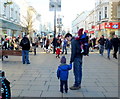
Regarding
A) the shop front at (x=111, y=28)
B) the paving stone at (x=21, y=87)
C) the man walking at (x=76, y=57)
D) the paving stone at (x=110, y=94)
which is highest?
the shop front at (x=111, y=28)

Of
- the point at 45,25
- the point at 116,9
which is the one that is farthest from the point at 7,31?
the point at 45,25

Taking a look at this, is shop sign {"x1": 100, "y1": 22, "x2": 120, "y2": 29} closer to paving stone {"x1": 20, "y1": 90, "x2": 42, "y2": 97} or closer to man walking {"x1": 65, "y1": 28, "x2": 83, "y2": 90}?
man walking {"x1": 65, "y1": 28, "x2": 83, "y2": 90}

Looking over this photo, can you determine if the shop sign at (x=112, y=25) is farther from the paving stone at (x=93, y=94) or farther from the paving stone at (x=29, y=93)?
the paving stone at (x=29, y=93)

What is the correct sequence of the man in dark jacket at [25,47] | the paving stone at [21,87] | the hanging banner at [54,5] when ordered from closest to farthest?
the paving stone at [21,87], the man in dark jacket at [25,47], the hanging banner at [54,5]

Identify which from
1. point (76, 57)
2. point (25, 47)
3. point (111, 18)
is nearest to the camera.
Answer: point (76, 57)

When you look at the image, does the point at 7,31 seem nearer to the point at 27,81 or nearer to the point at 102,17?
the point at 102,17

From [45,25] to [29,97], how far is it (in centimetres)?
10606

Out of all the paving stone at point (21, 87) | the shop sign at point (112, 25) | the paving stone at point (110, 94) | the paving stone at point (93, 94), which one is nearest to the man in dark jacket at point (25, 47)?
the paving stone at point (21, 87)

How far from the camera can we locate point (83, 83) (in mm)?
7195

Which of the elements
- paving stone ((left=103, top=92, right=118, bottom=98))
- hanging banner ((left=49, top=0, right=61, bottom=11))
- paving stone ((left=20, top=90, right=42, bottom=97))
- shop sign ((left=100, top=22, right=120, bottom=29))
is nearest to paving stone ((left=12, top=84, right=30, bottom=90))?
paving stone ((left=20, top=90, right=42, bottom=97))

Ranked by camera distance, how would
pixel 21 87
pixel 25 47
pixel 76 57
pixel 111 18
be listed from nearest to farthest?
pixel 76 57 < pixel 21 87 < pixel 25 47 < pixel 111 18

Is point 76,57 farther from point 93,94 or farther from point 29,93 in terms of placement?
point 29,93

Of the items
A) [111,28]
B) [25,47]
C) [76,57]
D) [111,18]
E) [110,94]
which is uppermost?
[111,18]

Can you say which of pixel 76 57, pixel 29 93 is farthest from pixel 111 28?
pixel 29 93
